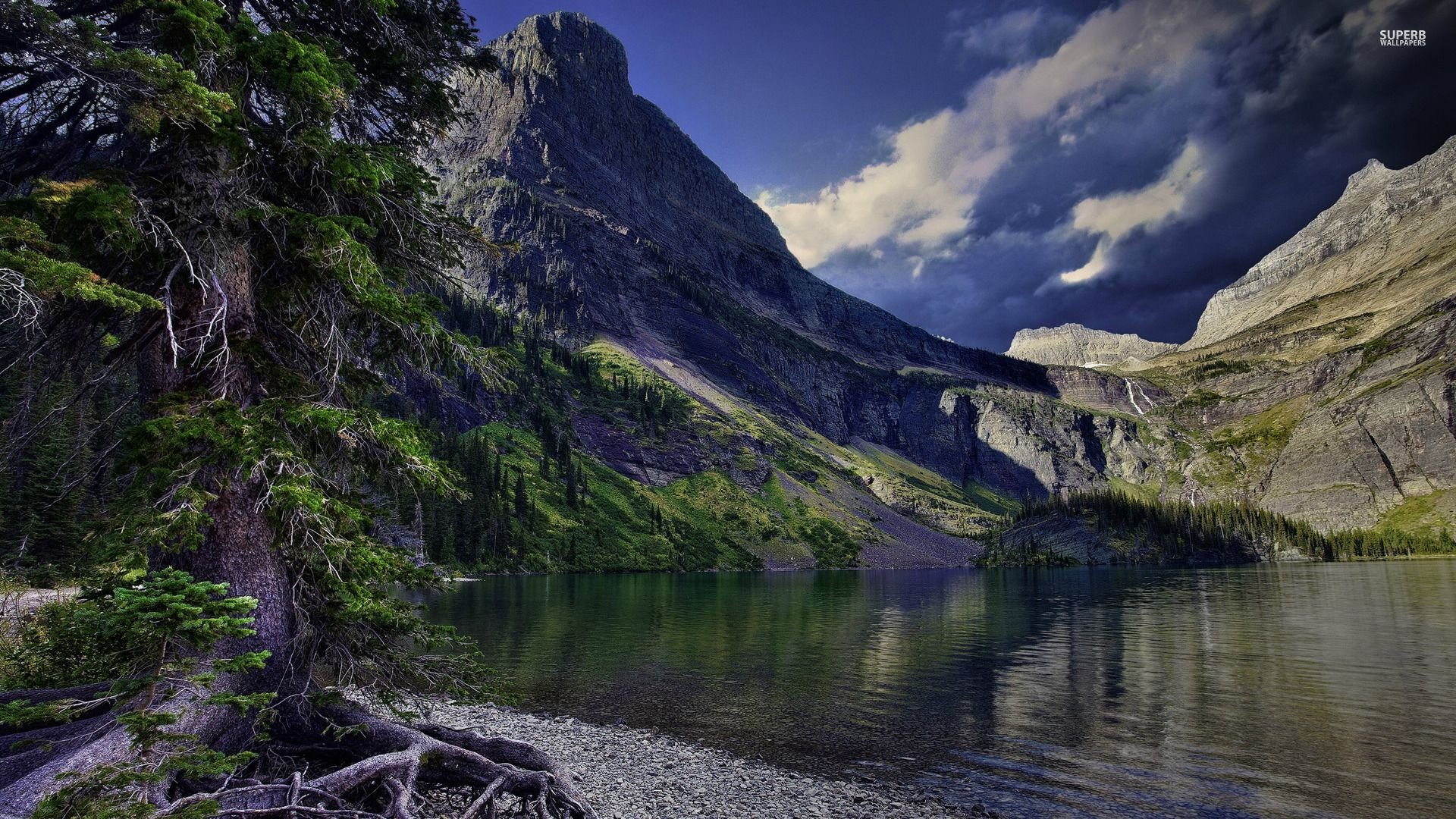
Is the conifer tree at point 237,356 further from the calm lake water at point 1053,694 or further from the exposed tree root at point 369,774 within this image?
the calm lake water at point 1053,694

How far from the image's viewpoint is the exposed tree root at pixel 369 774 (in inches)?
382

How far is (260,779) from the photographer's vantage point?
1073 centimetres

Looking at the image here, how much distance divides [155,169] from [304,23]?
17.1ft

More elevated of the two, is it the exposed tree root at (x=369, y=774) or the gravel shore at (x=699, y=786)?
the exposed tree root at (x=369, y=774)

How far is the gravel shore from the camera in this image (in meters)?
16.7

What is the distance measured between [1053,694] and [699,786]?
21108 mm

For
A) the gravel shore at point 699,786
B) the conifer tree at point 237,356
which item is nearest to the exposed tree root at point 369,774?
the conifer tree at point 237,356

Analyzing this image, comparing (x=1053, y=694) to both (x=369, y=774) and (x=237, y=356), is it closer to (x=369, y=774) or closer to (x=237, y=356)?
(x=369, y=774)

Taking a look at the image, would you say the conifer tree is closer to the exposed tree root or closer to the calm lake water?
the exposed tree root

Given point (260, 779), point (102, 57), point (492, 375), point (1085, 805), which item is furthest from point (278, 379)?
point (1085, 805)

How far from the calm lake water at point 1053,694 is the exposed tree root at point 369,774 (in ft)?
25.5

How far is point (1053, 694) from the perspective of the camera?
31.7 m

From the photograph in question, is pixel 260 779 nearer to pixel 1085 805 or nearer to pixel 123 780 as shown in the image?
pixel 123 780

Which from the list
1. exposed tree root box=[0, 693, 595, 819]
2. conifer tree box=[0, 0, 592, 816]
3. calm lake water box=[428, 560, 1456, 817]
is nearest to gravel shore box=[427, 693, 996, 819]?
calm lake water box=[428, 560, 1456, 817]
